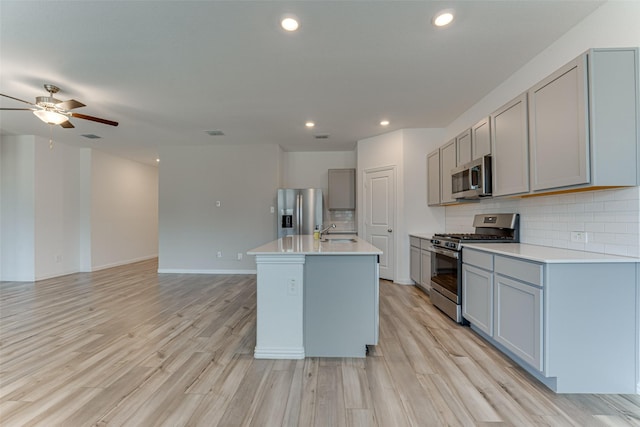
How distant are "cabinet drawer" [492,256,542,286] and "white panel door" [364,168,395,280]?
2641mm

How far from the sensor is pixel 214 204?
5973mm

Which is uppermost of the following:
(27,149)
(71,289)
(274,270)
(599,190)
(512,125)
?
(27,149)

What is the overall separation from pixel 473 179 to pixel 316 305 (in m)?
2.22

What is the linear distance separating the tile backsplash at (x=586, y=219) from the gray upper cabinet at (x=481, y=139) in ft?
2.07

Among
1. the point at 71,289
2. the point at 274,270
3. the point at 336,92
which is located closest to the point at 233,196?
the point at 71,289

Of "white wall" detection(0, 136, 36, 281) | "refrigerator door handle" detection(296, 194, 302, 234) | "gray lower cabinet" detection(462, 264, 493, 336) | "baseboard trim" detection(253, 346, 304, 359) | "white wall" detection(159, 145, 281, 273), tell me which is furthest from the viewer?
"white wall" detection(159, 145, 281, 273)

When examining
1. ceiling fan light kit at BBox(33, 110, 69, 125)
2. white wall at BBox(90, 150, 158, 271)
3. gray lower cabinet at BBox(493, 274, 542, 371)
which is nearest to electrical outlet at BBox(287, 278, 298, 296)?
gray lower cabinet at BBox(493, 274, 542, 371)

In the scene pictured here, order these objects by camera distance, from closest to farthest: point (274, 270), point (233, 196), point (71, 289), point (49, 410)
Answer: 1. point (49, 410)
2. point (274, 270)
3. point (71, 289)
4. point (233, 196)

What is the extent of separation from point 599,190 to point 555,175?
12.3 inches

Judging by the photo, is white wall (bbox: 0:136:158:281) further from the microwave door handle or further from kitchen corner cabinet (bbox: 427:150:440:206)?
the microwave door handle

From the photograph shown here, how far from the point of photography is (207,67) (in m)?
2.84

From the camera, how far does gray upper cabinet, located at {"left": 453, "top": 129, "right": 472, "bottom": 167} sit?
11.3ft

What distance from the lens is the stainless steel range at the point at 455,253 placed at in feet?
9.83

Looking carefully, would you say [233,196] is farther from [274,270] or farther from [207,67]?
[274,270]
